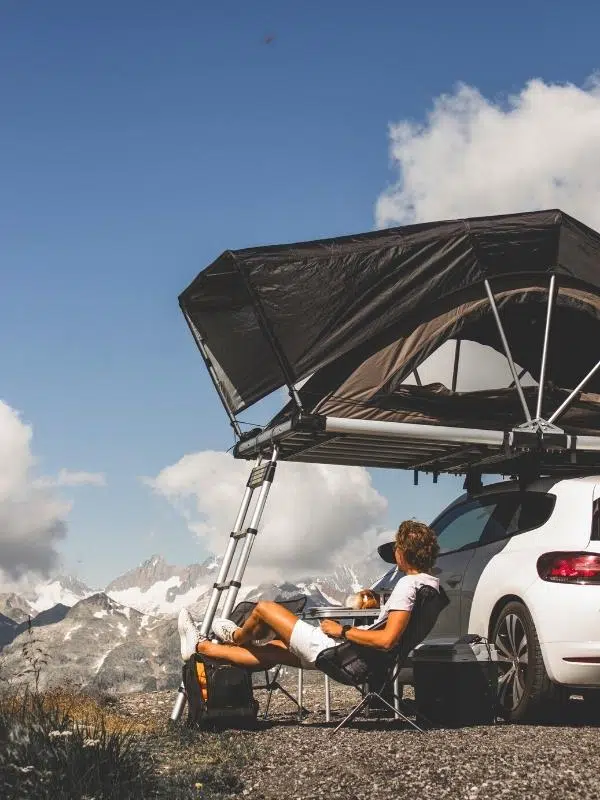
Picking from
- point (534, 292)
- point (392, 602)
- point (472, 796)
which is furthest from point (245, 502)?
point (472, 796)

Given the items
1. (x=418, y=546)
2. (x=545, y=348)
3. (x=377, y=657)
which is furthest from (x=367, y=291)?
(x=377, y=657)

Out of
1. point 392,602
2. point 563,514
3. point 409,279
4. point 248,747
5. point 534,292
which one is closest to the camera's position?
point 248,747

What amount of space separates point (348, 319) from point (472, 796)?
5168 millimetres

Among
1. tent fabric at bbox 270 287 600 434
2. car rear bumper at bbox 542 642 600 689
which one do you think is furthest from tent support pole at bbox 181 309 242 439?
car rear bumper at bbox 542 642 600 689

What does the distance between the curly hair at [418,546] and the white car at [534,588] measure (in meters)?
0.88

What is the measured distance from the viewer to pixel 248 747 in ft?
23.2

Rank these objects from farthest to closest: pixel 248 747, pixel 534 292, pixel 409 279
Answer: pixel 534 292 < pixel 409 279 < pixel 248 747

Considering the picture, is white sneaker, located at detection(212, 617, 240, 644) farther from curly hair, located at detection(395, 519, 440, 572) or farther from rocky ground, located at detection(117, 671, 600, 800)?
curly hair, located at detection(395, 519, 440, 572)

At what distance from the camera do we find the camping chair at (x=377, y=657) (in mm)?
7684

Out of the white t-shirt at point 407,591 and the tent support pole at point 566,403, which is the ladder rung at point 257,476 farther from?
the tent support pole at point 566,403

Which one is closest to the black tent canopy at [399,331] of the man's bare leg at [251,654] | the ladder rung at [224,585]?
the ladder rung at [224,585]

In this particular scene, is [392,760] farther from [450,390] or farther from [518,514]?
[450,390]

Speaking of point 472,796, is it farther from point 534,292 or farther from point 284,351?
point 534,292

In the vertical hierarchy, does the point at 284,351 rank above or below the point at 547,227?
below
